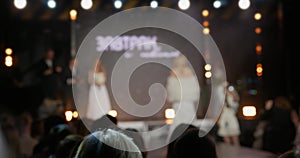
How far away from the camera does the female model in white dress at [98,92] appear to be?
607cm

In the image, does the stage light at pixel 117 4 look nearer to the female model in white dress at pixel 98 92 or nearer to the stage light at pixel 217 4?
the female model in white dress at pixel 98 92

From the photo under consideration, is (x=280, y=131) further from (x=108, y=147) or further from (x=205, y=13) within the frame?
(x=108, y=147)

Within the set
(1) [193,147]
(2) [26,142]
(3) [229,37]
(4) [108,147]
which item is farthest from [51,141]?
(3) [229,37]

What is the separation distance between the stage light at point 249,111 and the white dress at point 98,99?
1.87 meters

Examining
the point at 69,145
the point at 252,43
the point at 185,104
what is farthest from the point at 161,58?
the point at 69,145

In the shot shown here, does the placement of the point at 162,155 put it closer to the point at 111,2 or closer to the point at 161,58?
the point at 161,58

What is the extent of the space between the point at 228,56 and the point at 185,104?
6.91 ft

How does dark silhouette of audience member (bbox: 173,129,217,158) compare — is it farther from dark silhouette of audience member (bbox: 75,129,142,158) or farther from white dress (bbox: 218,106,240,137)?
white dress (bbox: 218,106,240,137)

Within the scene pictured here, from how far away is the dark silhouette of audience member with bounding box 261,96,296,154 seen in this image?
5.56m

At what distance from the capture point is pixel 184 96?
5.96m

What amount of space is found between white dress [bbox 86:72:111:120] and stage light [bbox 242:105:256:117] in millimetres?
1870

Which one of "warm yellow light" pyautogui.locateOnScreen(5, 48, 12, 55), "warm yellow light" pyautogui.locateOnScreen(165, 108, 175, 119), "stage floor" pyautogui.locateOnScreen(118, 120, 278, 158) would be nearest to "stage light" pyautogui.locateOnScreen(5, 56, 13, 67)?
"warm yellow light" pyautogui.locateOnScreen(5, 48, 12, 55)

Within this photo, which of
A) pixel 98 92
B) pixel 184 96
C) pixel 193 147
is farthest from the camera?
pixel 98 92

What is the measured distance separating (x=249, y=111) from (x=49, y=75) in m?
2.80
